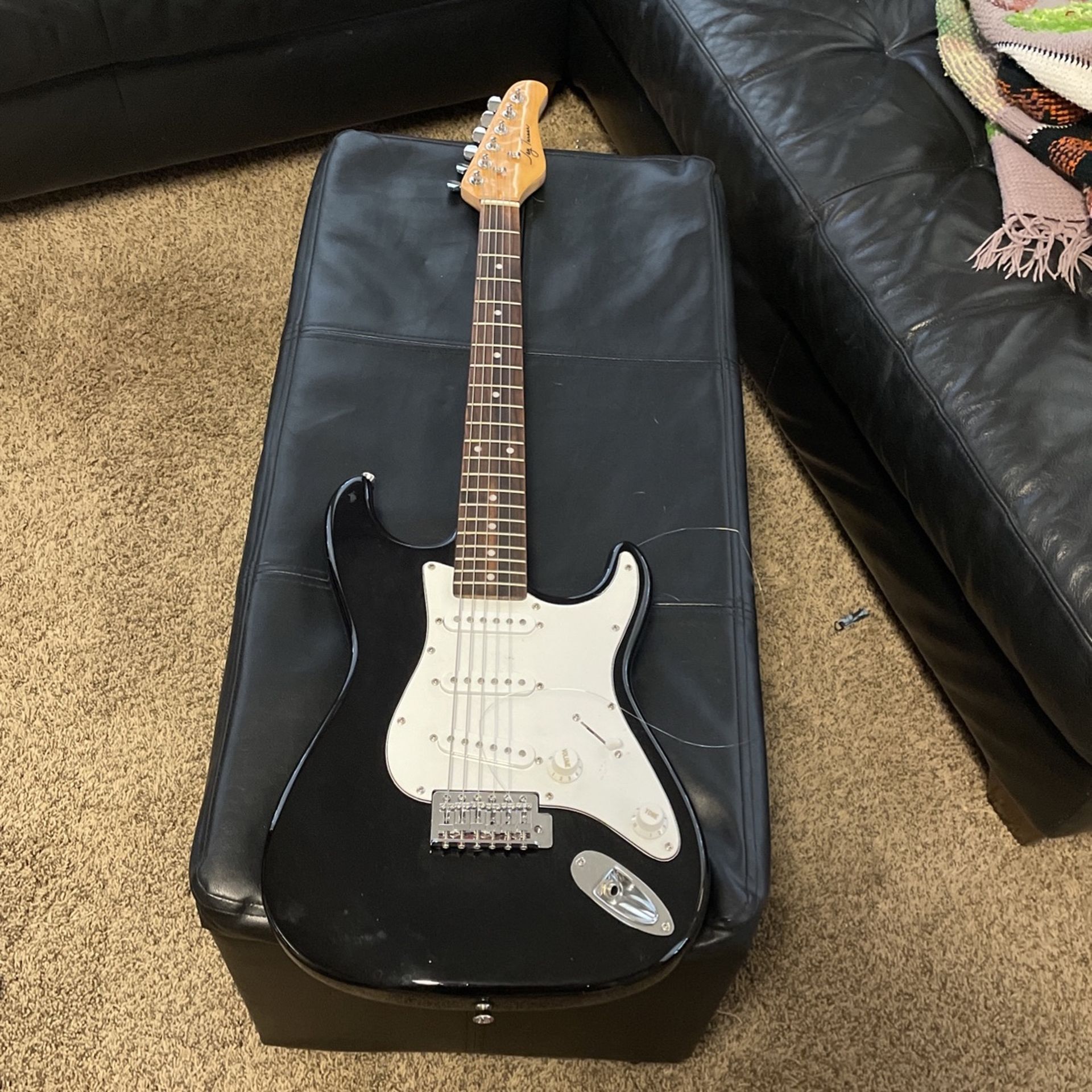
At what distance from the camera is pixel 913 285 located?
3.59ft

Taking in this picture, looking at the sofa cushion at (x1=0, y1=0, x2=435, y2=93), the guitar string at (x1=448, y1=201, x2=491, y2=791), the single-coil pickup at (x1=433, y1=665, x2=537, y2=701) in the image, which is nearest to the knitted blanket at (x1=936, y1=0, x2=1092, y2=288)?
the guitar string at (x1=448, y1=201, x2=491, y2=791)

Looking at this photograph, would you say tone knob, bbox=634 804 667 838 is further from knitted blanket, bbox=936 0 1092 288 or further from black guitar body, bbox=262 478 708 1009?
knitted blanket, bbox=936 0 1092 288

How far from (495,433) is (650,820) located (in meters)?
0.41

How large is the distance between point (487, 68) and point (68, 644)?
114 cm

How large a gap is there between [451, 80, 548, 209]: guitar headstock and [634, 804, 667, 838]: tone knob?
71 centimetres

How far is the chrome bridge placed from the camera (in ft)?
2.59

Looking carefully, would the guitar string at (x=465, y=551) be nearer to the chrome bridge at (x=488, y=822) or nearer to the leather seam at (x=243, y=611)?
the chrome bridge at (x=488, y=822)

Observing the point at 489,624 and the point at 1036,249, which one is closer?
the point at 489,624

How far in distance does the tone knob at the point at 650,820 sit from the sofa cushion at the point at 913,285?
423 millimetres

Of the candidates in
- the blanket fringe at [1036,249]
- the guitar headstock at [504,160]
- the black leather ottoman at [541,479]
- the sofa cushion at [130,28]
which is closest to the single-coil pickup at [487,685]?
the black leather ottoman at [541,479]

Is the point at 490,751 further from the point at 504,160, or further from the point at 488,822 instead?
the point at 504,160

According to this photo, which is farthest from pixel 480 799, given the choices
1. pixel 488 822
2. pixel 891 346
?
pixel 891 346

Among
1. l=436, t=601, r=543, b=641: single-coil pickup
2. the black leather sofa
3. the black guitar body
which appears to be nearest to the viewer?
the black guitar body

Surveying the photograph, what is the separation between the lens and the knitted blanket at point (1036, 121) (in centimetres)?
109
